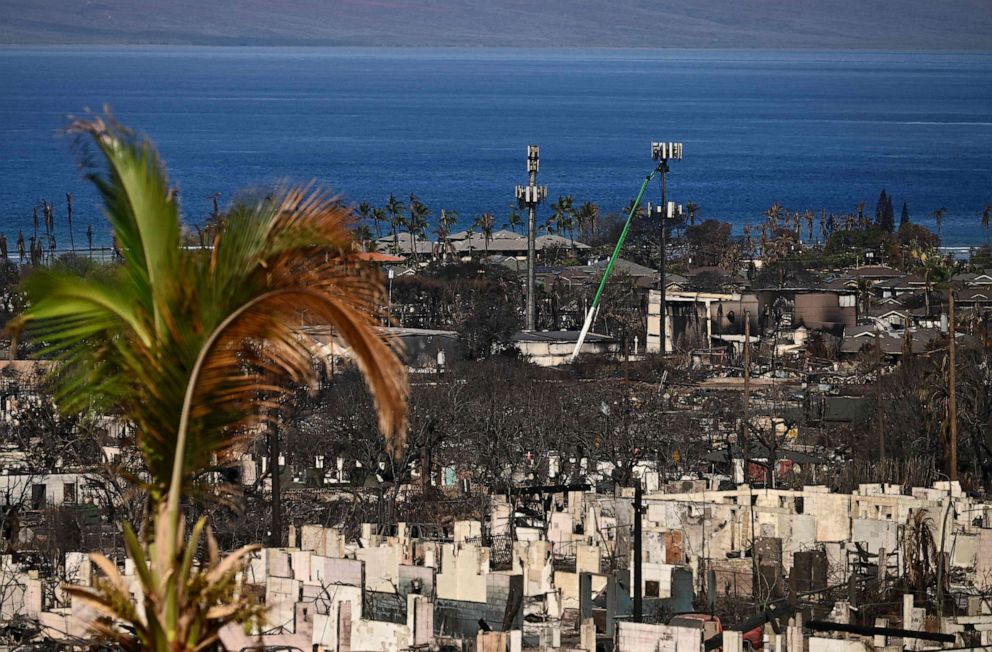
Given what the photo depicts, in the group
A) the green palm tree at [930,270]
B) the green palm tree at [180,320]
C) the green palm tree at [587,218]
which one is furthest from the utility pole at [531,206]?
the green palm tree at [180,320]

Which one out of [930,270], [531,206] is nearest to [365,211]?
[531,206]

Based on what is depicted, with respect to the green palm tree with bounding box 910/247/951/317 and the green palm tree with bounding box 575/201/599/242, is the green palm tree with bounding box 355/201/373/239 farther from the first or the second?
the green palm tree with bounding box 910/247/951/317

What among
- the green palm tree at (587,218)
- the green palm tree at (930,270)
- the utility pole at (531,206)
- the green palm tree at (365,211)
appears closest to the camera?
the green palm tree at (365,211)

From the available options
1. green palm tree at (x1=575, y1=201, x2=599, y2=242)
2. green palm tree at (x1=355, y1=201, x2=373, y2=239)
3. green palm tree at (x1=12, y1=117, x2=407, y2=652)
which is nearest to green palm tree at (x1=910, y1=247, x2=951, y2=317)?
green palm tree at (x1=355, y1=201, x2=373, y2=239)

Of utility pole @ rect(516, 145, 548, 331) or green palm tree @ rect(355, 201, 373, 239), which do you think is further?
utility pole @ rect(516, 145, 548, 331)

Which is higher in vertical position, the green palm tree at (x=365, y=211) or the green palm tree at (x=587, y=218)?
the green palm tree at (x=587, y=218)

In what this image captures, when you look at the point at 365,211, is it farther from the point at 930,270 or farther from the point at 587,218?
the point at 930,270

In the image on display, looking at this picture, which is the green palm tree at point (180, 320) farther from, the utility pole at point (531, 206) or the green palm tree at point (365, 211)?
the utility pole at point (531, 206)

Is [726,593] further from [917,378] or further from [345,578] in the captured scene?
Answer: [917,378]
